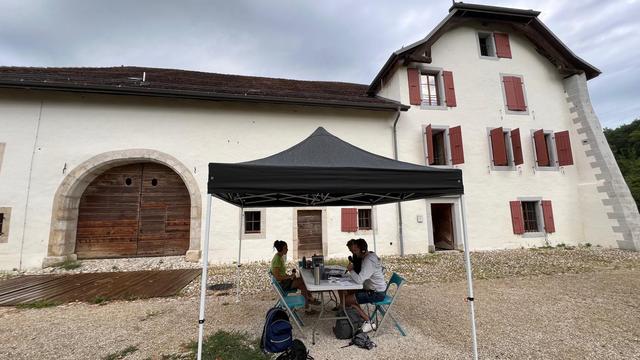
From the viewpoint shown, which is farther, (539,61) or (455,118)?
(539,61)

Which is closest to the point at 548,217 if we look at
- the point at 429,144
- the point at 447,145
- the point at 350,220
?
the point at 447,145

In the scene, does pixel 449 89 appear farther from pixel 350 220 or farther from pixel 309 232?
pixel 309 232

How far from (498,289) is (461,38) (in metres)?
9.92

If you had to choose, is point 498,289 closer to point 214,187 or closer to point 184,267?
point 214,187

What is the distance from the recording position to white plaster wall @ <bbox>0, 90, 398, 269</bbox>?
708 cm

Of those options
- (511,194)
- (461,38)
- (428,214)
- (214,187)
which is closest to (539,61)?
(461,38)

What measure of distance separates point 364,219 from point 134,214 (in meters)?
7.41

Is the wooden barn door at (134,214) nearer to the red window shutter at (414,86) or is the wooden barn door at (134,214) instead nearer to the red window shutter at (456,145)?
the red window shutter at (414,86)

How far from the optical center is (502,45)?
424 inches

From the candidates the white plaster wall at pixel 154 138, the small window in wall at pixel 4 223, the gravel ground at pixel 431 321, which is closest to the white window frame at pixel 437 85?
the white plaster wall at pixel 154 138

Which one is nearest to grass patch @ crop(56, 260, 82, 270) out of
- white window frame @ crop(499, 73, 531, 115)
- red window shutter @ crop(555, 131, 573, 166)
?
white window frame @ crop(499, 73, 531, 115)

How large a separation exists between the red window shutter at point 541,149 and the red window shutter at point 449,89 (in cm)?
351

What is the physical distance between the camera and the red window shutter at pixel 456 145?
915 centimetres

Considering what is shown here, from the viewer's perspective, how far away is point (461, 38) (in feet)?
34.5
